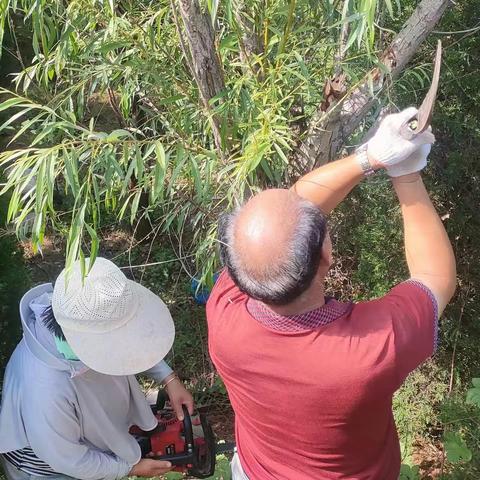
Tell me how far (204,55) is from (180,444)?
135 centimetres

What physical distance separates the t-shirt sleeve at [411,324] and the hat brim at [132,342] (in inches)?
29.1

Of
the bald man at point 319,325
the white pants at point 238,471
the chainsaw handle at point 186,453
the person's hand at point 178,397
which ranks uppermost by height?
the bald man at point 319,325

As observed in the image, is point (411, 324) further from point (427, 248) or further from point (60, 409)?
point (60, 409)

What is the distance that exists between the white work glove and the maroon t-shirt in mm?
280

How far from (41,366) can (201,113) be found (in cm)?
88

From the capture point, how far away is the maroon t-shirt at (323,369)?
1128mm

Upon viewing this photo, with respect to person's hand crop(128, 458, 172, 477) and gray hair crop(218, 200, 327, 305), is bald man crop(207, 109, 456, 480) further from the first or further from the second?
person's hand crop(128, 458, 172, 477)

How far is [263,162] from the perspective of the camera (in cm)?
158

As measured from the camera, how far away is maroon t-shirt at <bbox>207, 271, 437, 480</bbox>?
3.70 feet

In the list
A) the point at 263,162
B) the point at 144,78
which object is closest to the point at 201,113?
the point at 144,78

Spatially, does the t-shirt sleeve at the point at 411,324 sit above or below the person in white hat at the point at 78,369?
above

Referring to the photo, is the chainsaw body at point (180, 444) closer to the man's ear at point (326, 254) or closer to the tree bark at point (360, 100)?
the tree bark at point (360, 100)

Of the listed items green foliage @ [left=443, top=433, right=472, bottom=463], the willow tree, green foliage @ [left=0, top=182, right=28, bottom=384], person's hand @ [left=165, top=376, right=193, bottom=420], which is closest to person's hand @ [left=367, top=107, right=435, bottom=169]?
the willow tree

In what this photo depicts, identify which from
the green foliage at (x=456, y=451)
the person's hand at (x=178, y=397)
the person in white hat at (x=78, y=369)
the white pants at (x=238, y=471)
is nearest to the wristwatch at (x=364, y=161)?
the person in white hat at (x=78, y=369)
